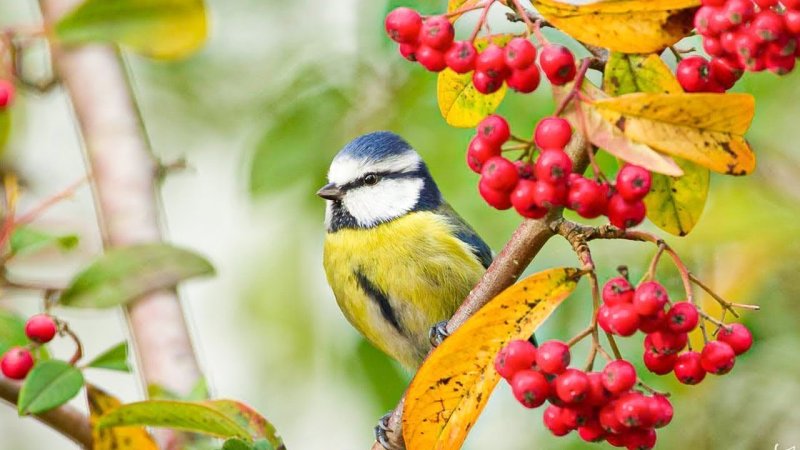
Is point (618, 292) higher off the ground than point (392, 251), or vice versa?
point (618, 292)

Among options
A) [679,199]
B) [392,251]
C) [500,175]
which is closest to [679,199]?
[679,199]

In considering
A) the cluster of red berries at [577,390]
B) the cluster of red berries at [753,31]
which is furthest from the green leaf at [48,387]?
the cluster of red berries at [753,31]

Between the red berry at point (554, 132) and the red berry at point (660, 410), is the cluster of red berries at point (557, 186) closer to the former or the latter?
the red berry at point (554, 132)

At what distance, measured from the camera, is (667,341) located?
4.19 ft

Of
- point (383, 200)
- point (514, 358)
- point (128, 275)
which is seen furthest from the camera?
point (383, 200)

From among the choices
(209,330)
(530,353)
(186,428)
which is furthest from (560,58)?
(209,330)

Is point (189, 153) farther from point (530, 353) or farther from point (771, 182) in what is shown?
point (530, 353)

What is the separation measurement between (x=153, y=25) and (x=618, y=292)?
131cm

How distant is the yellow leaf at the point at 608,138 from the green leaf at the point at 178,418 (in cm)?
69

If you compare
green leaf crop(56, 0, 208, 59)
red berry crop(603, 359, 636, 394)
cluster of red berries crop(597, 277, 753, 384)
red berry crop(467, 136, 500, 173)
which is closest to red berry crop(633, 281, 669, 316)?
cluster of red berries crop(597, 277, 753, 384)

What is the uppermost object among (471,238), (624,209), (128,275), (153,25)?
(153,25)

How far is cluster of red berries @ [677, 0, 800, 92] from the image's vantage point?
3.53 ft

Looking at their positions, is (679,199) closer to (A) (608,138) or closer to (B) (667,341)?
(B) (667,341)

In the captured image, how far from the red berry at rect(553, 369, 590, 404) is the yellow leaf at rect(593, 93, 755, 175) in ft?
0.99
